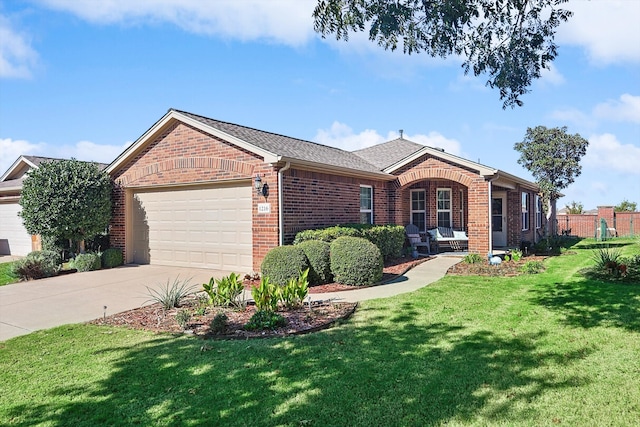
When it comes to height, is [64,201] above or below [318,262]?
above

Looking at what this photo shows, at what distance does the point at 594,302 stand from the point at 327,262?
17.7 ft

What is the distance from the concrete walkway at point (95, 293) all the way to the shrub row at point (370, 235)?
4.71 ft

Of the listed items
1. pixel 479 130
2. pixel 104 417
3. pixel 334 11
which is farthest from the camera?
pixel 479 130

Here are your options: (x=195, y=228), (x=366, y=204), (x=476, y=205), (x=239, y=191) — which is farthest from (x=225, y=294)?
(x=476, y=205)

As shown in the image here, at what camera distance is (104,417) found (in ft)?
11.5

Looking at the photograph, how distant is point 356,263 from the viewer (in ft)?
29.9

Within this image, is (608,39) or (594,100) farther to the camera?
(594,100)

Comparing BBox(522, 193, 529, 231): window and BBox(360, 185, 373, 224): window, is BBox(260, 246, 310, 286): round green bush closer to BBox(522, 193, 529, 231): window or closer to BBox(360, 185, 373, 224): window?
BBox(360, 185, 373, 224): window

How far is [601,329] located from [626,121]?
11100 mm

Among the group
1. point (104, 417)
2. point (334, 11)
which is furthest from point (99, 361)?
point (334, 11)

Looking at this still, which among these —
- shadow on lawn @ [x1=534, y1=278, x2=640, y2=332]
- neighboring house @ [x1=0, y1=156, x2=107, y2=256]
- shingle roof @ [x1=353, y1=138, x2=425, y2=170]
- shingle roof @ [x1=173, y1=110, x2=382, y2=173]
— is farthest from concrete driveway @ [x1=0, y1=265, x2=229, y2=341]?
shingle roof @ [x1=353, y1=138, x2=425, y2=170]

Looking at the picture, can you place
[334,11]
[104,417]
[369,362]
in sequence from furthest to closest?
[334,11]
[369,362]
[104,417]

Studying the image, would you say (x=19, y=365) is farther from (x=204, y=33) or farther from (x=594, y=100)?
(x=594, y=100)

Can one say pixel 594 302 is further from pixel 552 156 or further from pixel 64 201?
pixel 552 156
